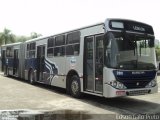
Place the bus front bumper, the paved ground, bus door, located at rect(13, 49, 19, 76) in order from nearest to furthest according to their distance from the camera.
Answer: the paved ground
the bus front bumper
bus door, located at rect(13, 49, 19, 76)

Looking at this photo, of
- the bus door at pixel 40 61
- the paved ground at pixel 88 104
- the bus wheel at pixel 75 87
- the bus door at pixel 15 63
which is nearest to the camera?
the paved ground at pixel 88 104

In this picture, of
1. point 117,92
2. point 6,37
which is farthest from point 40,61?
point 6,37

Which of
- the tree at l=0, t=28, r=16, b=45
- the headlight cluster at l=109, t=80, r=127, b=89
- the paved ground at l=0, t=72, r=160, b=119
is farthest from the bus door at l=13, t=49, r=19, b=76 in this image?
the tree at l=0, t=28, r=16, b=45

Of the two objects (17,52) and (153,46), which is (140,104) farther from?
(17,52)

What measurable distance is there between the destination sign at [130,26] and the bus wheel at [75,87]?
3275 mm

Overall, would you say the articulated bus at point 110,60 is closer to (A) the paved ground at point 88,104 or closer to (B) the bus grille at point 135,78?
(B) the bus grille at point 135,78

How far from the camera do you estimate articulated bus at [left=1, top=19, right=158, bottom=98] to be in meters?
11.5

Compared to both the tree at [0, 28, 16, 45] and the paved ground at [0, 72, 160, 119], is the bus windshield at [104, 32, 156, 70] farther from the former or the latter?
the tree at [0, 28, 16, 45]

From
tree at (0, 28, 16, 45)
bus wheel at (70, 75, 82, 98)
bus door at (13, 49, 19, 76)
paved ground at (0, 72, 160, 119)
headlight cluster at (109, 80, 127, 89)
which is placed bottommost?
paved ground at (0, 72, 160, 119)

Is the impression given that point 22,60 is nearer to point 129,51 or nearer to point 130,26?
point 130,26

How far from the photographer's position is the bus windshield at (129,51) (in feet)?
37.7

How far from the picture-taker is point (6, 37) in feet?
216

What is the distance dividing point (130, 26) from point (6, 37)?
56362 mm

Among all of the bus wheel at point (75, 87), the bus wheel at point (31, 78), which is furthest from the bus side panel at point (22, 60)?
the bus wheel at point (75, 87)
